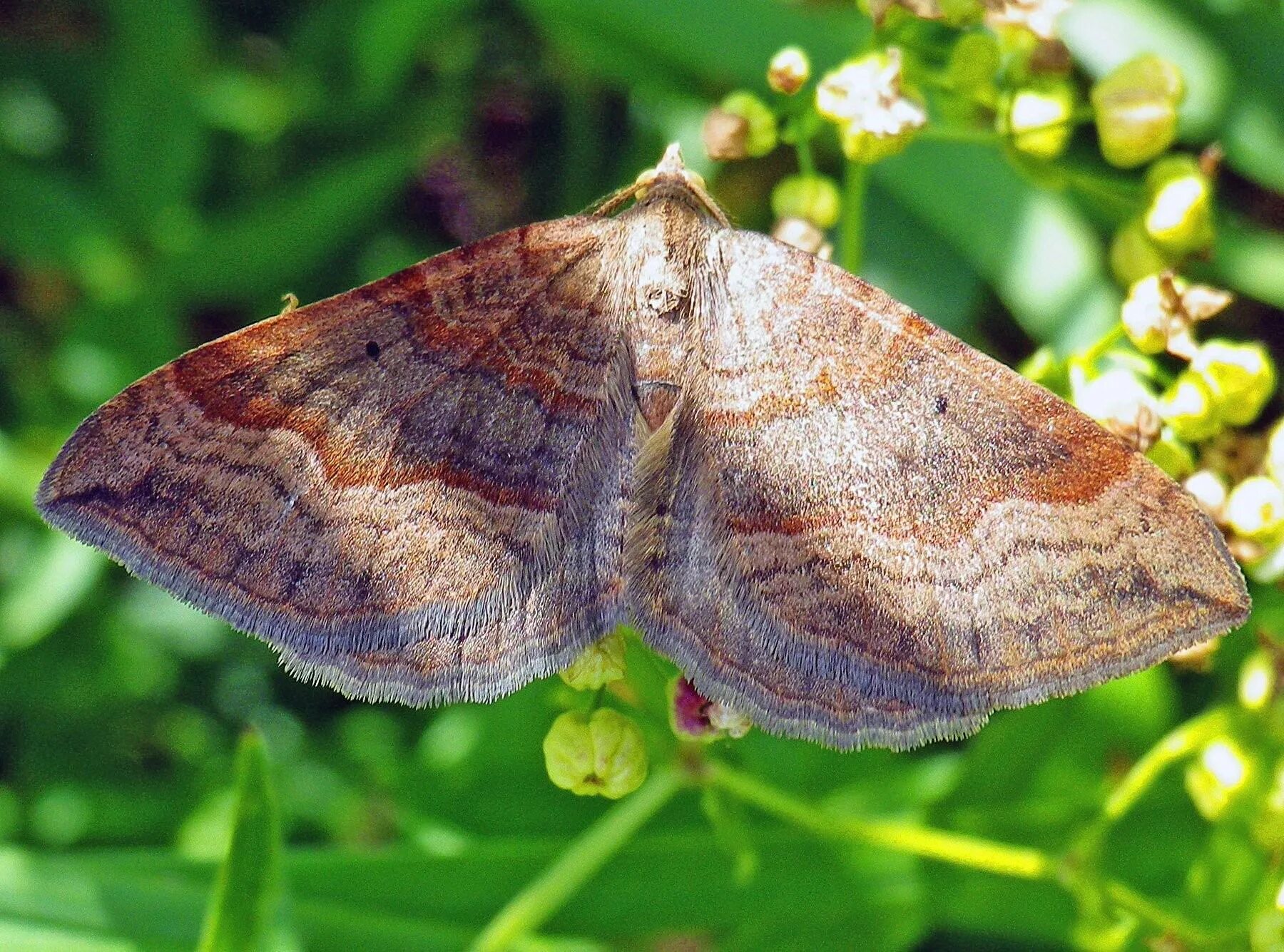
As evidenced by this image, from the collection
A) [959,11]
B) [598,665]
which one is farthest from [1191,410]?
[598,665]

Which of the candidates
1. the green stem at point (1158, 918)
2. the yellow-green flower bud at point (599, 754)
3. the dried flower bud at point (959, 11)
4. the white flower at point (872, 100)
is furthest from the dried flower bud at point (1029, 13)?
the green stem at point (1158, 918)

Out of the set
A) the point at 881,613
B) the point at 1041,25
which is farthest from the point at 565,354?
the point at 1041,25

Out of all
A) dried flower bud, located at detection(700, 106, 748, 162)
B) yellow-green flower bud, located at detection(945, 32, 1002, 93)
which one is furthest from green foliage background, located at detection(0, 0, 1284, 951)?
dried flower bud, located at detection(700, 106, 748, 162)

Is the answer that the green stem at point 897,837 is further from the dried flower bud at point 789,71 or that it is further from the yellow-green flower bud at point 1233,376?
the dried flower bud at point 789,71

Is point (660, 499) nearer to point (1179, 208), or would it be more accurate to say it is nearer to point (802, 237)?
point (802, 237)

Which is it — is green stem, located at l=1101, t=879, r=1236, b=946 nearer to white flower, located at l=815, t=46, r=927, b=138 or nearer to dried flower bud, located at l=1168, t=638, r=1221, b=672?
dried flower bud, located at l=1168, t=638, r=1221, b=672

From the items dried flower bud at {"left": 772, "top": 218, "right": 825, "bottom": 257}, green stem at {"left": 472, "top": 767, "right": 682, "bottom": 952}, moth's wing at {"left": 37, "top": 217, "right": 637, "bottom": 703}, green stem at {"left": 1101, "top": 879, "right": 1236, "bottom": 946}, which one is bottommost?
green stem at {"left": 472, "top": 767, "right": 682, "bottom": 952}

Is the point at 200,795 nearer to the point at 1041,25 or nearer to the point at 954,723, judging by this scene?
the point at 954,723
